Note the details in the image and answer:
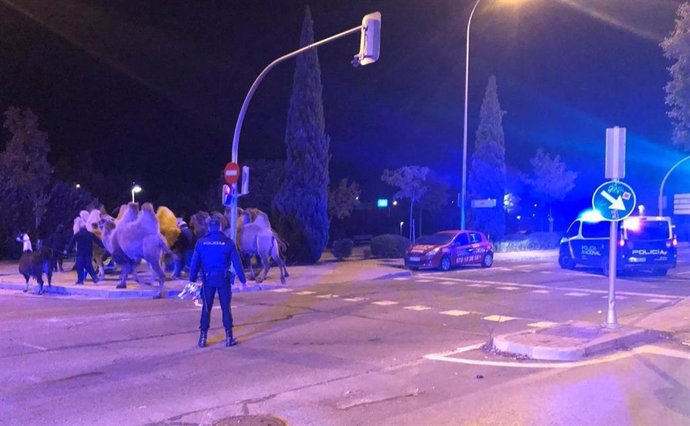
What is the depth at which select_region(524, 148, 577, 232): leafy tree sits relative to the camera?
49.9m

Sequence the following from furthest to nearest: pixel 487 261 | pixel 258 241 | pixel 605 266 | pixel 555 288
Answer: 1. pixel 487 261
2. pixel 605 266
3. pixel 258 241
4. pixel 555 288

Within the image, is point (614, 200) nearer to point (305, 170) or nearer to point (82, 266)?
point (82, 266)

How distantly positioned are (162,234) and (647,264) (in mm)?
15766

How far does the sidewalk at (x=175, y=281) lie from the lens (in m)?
16.9

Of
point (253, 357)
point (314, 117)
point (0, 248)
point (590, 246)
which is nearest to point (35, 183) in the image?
point (0, 248)

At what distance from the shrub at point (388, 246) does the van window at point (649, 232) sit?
35.1 ft

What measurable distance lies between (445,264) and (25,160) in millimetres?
25146

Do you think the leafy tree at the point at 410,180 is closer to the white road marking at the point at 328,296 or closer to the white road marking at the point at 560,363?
the white road marking at the point at 328,296

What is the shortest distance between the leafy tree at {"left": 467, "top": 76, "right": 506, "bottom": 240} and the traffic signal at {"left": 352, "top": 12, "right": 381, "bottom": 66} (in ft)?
77.6

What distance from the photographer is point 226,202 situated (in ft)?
60.0

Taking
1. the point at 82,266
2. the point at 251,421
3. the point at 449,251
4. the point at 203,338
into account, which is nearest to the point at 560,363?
the point at 251,421

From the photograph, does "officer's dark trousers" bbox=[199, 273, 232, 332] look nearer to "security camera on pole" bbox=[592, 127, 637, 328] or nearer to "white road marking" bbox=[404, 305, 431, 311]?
"white road marking" bbox=[404, 305, 431, 311]

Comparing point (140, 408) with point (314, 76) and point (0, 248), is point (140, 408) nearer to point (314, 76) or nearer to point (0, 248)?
point (314, 76)

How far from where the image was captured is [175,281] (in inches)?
756
